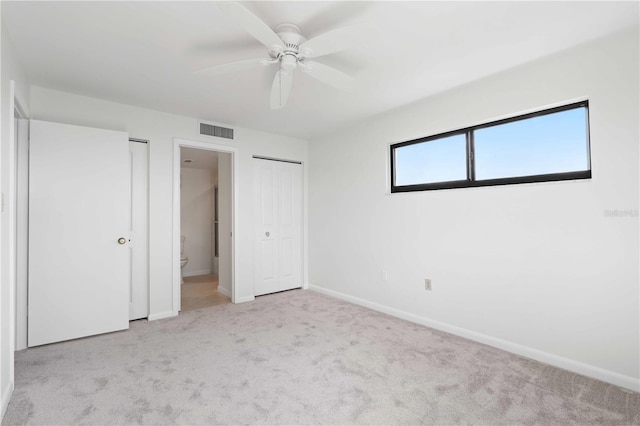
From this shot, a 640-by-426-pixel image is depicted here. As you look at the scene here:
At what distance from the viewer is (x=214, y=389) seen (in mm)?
2055

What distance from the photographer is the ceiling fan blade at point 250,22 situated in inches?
57.4

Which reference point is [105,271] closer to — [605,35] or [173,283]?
[173,283]

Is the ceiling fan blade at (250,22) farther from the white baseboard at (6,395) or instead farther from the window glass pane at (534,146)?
the white baseboard at (6,395)

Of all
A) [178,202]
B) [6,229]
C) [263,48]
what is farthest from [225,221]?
[263,48]

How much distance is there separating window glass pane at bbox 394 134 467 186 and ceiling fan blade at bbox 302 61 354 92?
54.7 inches

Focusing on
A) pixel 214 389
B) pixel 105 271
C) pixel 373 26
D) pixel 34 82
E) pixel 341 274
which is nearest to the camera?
pixel 373 26

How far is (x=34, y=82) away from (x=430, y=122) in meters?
3.77

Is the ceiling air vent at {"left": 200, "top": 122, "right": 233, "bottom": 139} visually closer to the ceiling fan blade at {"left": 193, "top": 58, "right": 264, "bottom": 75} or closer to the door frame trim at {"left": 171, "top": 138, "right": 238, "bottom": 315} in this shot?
the door frame trim at {"left": 171, "top": 138, "right": 238, "bottom": 315}

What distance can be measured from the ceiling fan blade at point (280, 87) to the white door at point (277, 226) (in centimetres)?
195

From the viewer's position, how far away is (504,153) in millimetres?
2752

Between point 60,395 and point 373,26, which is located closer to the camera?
point 373,26

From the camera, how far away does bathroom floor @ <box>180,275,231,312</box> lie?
4.05 meters

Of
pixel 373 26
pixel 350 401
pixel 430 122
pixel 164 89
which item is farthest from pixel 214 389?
pixel 430 122

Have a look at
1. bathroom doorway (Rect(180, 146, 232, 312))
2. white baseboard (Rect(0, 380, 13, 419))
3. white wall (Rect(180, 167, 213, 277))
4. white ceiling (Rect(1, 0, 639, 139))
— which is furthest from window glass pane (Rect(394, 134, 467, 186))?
white wall (Rect(180, 167, 213, 277))
